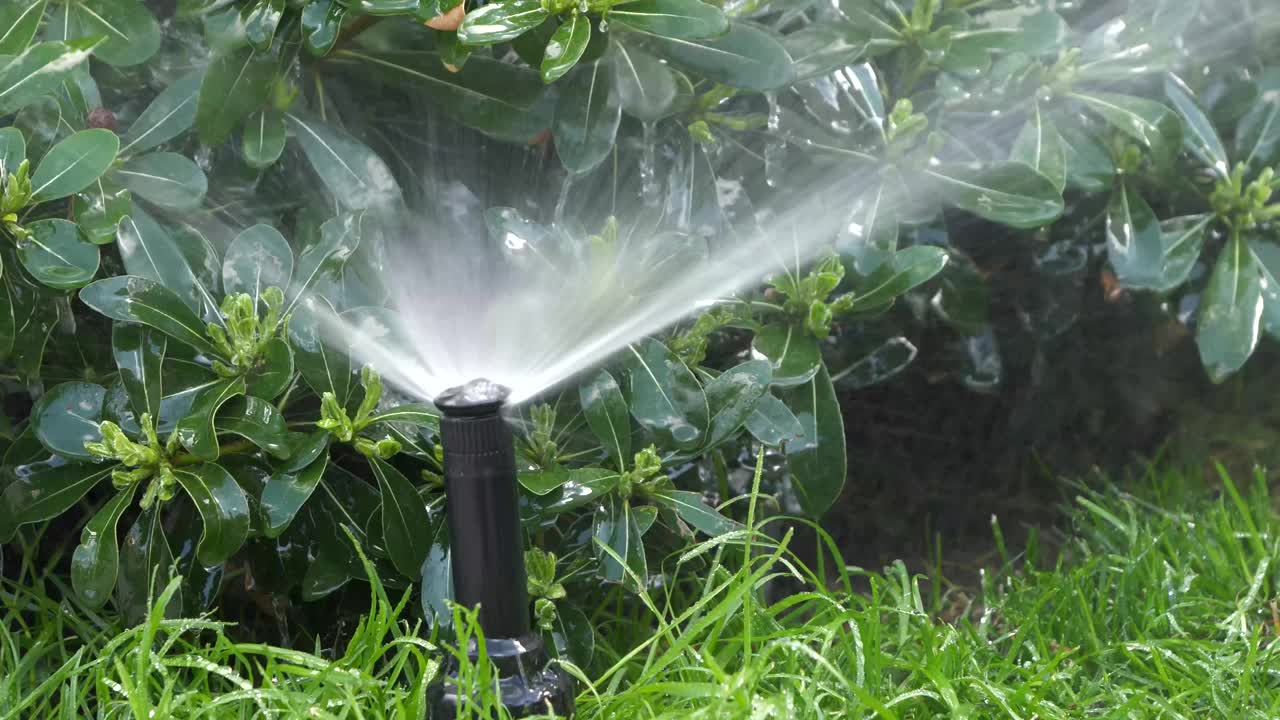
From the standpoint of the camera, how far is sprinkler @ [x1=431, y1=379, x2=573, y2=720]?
1334 millimetres

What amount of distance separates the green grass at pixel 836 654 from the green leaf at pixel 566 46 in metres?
0.68

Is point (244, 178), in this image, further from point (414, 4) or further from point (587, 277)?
point (587, 277)

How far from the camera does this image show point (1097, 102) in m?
2.14

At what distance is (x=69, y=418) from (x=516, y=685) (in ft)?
2.41

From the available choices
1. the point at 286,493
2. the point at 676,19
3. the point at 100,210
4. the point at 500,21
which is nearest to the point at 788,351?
the point at 676,19

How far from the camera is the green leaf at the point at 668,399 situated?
5.65ft

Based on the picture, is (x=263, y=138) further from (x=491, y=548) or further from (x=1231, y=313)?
(x=1231, y=313)

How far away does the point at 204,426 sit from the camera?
60.6 inches

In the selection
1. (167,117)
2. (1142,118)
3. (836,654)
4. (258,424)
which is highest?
(167,117)

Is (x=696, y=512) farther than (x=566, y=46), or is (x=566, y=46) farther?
(x=696, y=512)

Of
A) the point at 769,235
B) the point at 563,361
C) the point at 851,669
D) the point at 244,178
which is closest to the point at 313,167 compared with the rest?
the point at 244,178

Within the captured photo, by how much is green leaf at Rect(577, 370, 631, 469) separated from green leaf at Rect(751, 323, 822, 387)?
0.26 metres

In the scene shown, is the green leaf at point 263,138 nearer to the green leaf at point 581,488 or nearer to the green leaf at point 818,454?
the green leaf at point 581,488

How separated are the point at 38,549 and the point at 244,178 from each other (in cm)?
76
